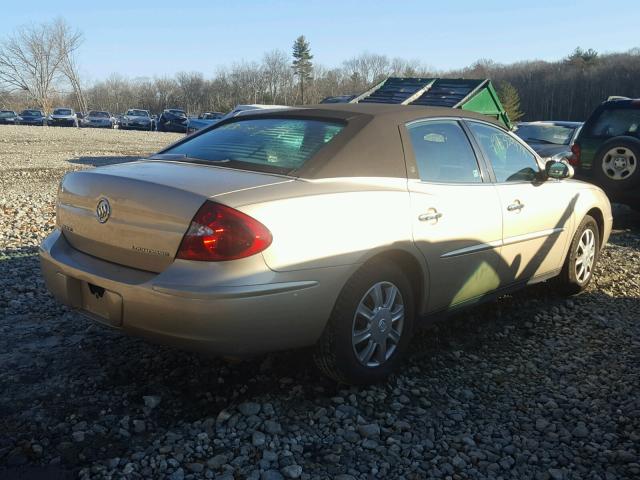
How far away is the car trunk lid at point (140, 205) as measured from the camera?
282 centimetres

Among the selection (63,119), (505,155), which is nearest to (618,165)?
(505,155)

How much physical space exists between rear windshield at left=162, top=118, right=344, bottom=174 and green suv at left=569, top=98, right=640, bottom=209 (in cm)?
544

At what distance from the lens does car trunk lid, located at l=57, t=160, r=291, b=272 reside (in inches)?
111

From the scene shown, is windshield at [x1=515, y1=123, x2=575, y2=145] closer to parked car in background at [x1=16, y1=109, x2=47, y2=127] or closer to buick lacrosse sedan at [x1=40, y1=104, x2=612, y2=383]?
buick lacrosse sedan at [x1=40, y1=104, x2=612, y2=383]

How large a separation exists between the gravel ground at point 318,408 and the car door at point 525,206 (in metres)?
0.50

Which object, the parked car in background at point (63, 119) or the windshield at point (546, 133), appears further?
the parked car in background at point (63, 119)

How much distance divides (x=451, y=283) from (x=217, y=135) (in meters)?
1.72

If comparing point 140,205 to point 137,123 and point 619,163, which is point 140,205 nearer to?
point 619,163

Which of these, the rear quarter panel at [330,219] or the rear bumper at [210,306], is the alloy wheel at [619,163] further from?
the rear bumper at [210,306]

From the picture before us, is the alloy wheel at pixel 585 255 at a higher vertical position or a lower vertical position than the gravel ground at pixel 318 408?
higher

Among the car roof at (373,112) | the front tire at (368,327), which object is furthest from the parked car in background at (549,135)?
the front tire at (368,327)

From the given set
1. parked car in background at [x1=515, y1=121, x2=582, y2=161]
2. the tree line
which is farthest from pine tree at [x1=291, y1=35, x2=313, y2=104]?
parked car in background at [x1=515, y1=121, x2=582, y2=161]

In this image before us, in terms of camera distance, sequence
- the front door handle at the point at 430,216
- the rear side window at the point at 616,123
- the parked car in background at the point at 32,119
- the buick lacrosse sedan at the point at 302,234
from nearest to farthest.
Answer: the buick lacrosse sedan at the point at 302,234
the front door handle at the point at 430,216
the rear side window at the point at 616,123
the parked car in background at the point at 32,119

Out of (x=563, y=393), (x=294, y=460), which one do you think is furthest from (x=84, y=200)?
(x=563, y=393)
